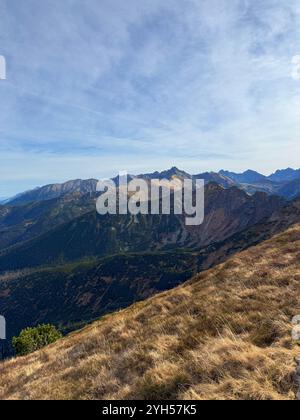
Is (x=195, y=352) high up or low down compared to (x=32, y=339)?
up

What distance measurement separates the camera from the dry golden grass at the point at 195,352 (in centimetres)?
1060

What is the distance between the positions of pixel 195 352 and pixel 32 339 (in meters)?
74.3

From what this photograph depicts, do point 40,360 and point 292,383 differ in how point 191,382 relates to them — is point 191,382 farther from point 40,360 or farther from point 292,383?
point 40,360

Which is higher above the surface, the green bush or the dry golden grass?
the dry golden grass

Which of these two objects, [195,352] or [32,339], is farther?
[32,339]

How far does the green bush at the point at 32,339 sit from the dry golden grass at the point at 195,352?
5663cm

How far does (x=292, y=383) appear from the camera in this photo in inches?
380

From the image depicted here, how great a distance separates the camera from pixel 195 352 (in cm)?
1335

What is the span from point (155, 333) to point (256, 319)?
16.0ft

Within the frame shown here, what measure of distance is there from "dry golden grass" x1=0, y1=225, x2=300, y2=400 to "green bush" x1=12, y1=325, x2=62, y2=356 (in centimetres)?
5663

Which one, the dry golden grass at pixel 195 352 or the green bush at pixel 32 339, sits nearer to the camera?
the dry golden grass at pixel 195 352

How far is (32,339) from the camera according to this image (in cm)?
7862

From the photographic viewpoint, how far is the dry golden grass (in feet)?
34.8
